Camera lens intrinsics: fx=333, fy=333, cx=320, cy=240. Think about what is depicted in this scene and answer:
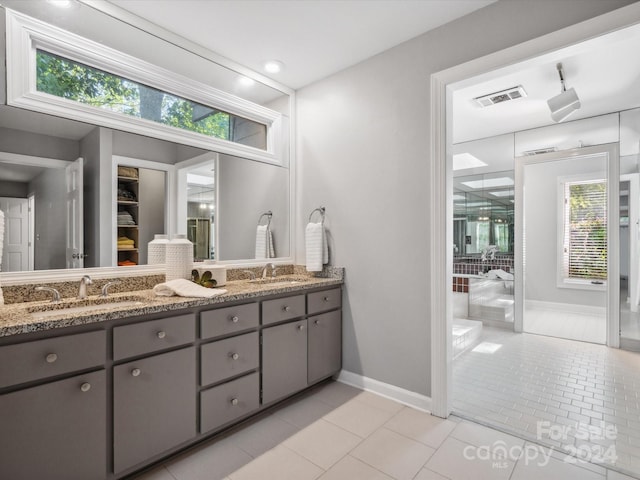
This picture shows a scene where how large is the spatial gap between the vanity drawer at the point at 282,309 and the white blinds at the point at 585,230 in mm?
3693

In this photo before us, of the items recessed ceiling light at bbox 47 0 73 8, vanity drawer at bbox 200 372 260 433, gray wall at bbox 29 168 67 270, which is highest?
recessed ceiling light at bbox 47 0 73 8

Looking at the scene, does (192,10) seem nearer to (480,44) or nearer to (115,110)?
(115,110)

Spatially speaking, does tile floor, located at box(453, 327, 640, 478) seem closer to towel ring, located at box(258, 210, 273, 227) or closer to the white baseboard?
the white baseboard

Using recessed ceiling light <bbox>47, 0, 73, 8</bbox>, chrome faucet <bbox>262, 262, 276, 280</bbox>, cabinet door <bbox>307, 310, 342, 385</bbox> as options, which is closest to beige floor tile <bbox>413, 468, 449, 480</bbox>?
cabinet door <bbox>307, 310, 342, 385</bbox>

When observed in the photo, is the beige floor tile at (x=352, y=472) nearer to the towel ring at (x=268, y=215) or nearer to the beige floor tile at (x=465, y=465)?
the beige floor tile at (x=465, y=465)

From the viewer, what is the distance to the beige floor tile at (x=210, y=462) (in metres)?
1.71

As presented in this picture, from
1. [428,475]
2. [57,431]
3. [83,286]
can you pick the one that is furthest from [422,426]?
[83,286]

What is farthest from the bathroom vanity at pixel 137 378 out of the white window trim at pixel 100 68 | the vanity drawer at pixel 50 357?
the white window trim at pixel 100 68

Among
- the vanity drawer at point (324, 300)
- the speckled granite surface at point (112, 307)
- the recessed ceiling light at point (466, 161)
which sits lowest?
the vanity drawer at point (324, 300)

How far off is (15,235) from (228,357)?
1.31 meters

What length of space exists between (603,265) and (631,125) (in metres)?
1.56

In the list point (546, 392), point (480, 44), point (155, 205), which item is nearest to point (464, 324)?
point (546, 392)

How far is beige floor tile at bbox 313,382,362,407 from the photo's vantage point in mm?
2514

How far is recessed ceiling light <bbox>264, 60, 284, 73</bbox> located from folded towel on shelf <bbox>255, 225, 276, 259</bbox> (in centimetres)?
133
